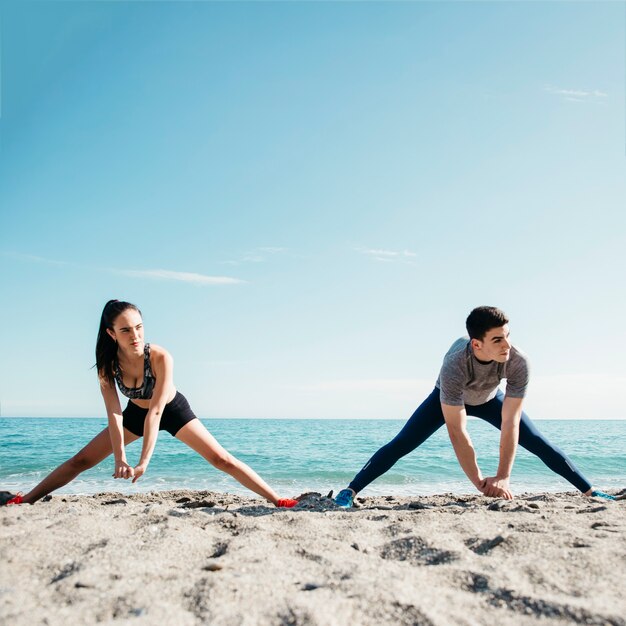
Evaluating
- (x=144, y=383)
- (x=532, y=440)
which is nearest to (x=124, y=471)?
(x=144, y=383)

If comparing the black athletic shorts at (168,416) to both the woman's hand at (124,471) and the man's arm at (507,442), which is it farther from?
the man's arm at (507,442)

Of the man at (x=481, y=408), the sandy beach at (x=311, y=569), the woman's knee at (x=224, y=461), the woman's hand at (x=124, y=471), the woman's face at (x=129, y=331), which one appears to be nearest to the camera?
the sandy beach at (x=311, y=569)

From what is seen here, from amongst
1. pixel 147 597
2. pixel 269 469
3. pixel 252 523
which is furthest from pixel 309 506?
pixel 269 469

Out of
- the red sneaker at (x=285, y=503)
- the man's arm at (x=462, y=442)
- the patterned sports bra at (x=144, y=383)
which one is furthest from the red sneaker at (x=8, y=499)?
the man's arm at (x=462, y=442)

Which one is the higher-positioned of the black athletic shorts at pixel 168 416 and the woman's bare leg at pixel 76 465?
the black athletic shorts at pixel 168 416

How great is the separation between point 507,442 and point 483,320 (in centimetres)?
107

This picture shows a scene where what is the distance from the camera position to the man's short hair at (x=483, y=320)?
168 inches

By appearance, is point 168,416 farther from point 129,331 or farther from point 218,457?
Answer: point 129,331

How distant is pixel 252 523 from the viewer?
344cm

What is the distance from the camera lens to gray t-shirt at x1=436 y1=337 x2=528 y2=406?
Answer: 448cm

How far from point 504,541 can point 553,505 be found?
1994mm

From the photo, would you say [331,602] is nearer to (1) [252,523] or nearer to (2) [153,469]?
(1) [252,523]

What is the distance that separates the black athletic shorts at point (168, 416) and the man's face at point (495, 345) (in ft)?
8.25

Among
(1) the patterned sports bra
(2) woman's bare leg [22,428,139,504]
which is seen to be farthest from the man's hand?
(2) woman's bare leg [22,428,139,504]
